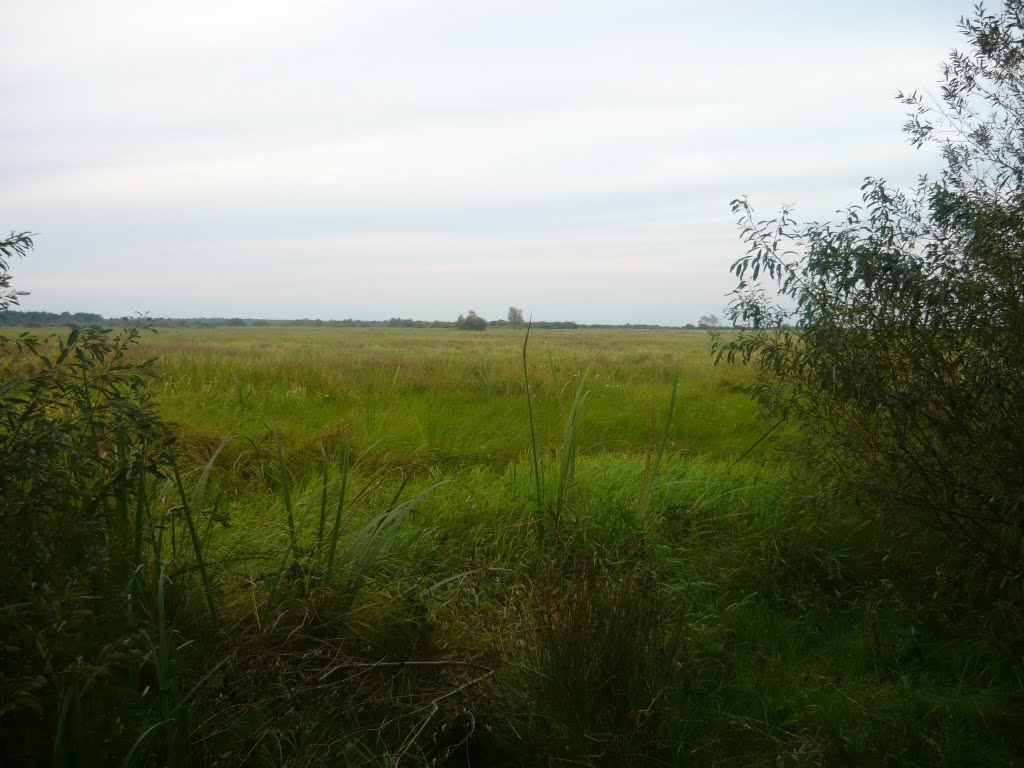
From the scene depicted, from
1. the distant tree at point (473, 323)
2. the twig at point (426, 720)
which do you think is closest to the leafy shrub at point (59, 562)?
the twig at point (426, 720)

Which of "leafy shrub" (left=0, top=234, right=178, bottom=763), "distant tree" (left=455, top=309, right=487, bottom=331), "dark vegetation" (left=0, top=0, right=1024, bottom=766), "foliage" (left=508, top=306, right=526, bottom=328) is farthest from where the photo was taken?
"distant tree" (left=455, top=309, right=487, bottom=331)

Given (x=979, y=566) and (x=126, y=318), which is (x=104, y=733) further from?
(x=979, y=566)

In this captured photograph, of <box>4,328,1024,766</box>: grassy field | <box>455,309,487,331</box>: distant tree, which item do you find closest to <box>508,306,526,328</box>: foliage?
<box>4,328,1024,766</box>: grassy field

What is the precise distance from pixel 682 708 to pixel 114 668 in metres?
2.10

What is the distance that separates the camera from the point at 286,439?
682 cm

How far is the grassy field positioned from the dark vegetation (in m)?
0.02

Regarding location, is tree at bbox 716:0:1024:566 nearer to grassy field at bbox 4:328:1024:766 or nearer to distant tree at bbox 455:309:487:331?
grassy field at bbox 4:328:1024:766

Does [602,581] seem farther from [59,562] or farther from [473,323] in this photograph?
[473,323]

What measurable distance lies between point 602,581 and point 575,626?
13.0 inches

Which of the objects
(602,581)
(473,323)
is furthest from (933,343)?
(473,323)

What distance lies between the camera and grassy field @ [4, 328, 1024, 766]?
2.78 meters

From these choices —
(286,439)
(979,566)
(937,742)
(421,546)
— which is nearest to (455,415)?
(286,439)

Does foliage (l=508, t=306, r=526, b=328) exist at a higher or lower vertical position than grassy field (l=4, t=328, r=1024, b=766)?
higher

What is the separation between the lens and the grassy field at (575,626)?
2777 millimetres
